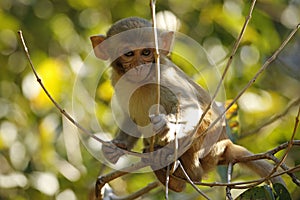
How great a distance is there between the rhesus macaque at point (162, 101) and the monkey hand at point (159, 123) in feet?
0.66

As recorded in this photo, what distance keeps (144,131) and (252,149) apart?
58.5 inches

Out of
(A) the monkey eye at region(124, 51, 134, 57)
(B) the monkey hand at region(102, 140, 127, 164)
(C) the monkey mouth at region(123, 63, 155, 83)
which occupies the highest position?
(A) the monkey eye at region(124, 51, 134, 57)

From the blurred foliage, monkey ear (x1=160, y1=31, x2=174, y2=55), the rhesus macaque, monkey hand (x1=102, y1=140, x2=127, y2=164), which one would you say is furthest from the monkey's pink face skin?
the blurred foliage

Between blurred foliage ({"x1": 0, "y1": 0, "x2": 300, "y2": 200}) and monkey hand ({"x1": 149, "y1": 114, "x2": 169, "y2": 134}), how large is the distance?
1857 millimetres

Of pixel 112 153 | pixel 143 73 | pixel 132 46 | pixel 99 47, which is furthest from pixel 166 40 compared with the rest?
pixel 112 153

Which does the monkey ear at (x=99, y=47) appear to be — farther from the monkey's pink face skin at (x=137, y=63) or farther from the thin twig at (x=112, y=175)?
the thin twig at (x=112, y=175)

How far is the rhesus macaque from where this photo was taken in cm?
469

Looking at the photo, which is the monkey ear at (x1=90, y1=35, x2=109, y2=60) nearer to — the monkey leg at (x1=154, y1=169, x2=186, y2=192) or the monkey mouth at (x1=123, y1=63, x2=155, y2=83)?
the monkey mouth at (x1=123, y1=63, x2=155, y2=83)

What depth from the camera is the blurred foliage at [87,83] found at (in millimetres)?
6746

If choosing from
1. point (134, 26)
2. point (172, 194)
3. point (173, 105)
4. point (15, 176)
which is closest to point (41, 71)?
point (15, 176)

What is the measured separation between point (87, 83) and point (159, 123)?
321 centimetres

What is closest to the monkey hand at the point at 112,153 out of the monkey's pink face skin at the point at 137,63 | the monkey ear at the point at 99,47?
the monkey's pink face skin at the point at 137,63

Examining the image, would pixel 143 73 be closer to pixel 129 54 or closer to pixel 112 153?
pixel 129 54

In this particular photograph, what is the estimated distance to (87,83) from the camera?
736cm
